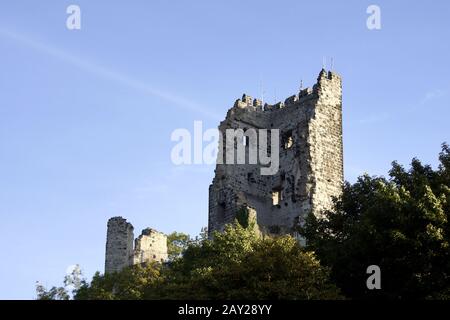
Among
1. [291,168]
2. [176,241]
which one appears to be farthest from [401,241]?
[176,241]

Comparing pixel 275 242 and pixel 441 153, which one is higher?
pixel 441 153

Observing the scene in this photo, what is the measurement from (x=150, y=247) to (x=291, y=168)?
436 inches

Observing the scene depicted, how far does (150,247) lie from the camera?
57.4m

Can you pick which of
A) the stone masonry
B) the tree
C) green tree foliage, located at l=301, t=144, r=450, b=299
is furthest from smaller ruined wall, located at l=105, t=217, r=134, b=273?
green tree foliage, located at l=301, t=144, r=450, b=299

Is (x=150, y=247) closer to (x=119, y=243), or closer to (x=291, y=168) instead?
(x=119, y=243)

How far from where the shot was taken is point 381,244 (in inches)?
1382

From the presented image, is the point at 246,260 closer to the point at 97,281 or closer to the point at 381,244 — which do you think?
the point at 381,244

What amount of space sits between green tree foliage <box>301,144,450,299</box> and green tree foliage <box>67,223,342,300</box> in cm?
156

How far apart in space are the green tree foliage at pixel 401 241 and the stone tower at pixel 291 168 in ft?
60.4

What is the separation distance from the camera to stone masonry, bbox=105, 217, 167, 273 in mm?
54969

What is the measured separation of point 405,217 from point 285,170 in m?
27.7

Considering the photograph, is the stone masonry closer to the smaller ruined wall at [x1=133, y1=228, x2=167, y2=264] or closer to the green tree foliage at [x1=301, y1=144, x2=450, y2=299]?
the smaller ruined wall at [x1=133, y1=228, x2=167, y2=264]
